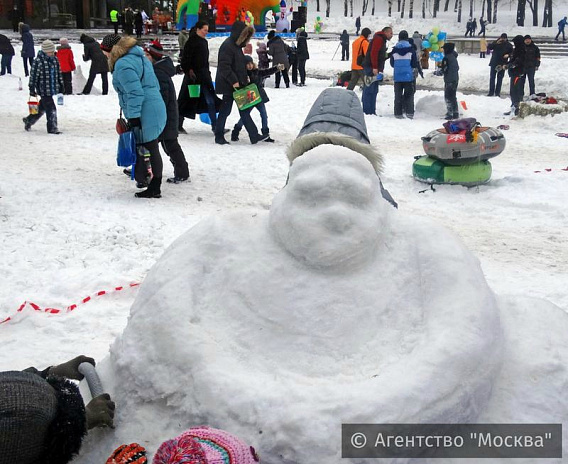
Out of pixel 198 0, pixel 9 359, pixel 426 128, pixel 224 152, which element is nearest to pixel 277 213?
pixel 9 359

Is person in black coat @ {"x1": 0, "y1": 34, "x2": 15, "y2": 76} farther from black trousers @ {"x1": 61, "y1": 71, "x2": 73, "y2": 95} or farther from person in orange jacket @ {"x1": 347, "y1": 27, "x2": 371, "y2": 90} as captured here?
person in orange jacket @ {"x1": 347, "y1": 27, "x2": 371, "y2": 90}

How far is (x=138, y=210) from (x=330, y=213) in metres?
4.35

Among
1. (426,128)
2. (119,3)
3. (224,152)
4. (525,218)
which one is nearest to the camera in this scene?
(525,218)

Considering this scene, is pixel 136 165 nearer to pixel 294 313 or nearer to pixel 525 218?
pixel 525 218

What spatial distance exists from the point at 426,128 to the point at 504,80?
24.0 feet

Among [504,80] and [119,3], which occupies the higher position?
[119,3]

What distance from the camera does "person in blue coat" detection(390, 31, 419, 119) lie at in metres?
12.8

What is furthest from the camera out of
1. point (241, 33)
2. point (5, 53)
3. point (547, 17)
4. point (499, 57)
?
point (547, 17)

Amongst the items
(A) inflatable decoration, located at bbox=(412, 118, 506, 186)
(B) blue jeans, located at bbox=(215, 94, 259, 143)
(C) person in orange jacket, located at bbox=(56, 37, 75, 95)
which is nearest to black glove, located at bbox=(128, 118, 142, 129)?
(B) blue jeans, located at bbox=(215, 94, 259, 143)

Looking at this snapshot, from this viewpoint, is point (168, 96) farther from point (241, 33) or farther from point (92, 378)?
point (92, 378)

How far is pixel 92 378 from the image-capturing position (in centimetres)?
255

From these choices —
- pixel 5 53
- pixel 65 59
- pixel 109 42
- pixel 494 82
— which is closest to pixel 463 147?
pixel 109 42

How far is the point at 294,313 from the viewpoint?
8.01 ft

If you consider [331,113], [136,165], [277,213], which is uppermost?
[331,113]
